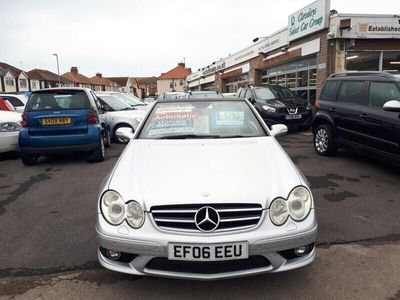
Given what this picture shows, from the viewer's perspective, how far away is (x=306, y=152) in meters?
8.62

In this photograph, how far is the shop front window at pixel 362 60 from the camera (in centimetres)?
1349

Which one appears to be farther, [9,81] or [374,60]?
[9,81]

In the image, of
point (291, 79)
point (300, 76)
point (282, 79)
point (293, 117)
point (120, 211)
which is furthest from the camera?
point (282, 79)

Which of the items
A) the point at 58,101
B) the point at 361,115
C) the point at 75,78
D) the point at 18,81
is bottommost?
the point at 361,115

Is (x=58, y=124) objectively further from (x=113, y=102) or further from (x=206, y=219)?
(x=206, y=219)

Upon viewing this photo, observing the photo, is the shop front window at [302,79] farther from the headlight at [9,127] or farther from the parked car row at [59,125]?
the headlight at [9,127]

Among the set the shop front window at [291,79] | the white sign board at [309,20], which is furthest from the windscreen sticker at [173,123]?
the shop front window at [291,79]

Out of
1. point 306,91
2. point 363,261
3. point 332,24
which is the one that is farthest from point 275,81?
point 363,261

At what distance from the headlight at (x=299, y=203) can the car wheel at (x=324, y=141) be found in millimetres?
5179

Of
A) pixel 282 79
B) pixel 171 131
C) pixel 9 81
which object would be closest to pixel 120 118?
pixel 171 131

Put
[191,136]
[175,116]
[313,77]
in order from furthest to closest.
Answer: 1. [313,77]
2. [175,116]
3. [191,136]

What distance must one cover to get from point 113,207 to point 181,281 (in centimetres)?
84

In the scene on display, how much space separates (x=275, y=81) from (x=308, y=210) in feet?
61.0

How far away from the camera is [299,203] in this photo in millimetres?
2771
